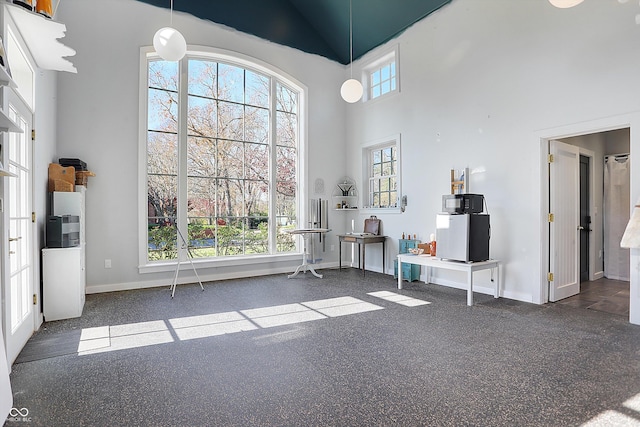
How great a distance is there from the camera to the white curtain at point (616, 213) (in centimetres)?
575

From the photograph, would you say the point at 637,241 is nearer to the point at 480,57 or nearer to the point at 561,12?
the point at 561,12

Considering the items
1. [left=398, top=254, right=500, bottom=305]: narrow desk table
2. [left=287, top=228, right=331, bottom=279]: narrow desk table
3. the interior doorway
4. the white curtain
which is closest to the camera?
A: [left=398, top=254, right=500, bottom=305]: narrow desk table

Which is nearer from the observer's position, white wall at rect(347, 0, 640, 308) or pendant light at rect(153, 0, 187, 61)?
white wall at rect(347, 0, 640, 308)

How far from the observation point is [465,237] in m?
4.48

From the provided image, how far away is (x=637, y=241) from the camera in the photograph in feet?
11.2

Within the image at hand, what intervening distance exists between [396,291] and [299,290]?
142 cm

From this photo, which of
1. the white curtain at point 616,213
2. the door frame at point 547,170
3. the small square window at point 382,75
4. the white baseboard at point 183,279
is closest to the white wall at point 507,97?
the door frame at point 547,170

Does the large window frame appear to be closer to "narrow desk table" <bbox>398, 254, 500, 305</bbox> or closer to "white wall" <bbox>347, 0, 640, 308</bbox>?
"white wall" <bbox>347, 0, 640, 308</bbox>

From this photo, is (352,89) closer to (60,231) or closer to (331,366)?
(331,366)

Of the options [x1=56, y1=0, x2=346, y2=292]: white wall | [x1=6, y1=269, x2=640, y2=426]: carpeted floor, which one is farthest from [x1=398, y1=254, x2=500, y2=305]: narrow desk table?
[x1=56, y1=0, x2=346, y2=292]: white wall

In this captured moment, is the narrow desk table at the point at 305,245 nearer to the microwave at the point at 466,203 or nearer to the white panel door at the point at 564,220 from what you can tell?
the microwave at the point at 466,203

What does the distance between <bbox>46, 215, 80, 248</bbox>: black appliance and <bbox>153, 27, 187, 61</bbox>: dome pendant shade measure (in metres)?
2.13

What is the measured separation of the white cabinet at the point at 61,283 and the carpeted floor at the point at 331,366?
23 cm

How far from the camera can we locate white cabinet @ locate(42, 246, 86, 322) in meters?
3.73
